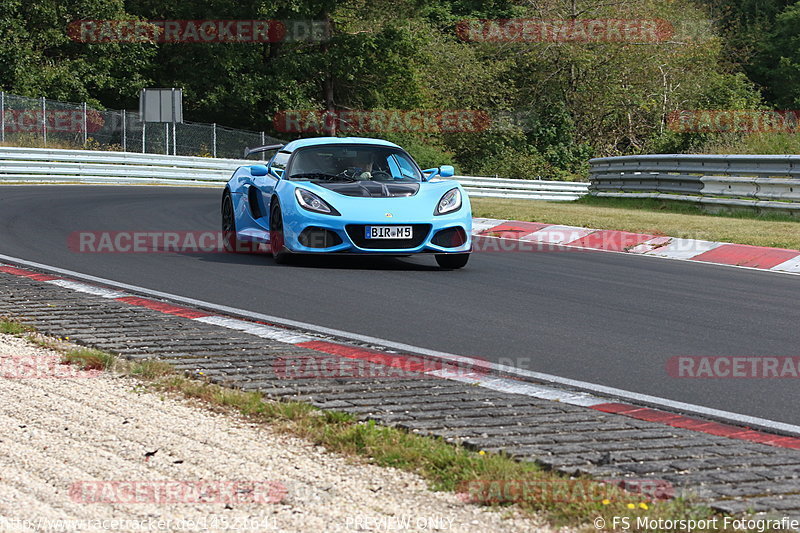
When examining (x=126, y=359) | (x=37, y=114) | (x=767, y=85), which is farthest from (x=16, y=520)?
(x=767, y=85)

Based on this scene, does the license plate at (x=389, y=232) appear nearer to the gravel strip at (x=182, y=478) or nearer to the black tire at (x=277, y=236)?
the black tire at (x=277, y=236)

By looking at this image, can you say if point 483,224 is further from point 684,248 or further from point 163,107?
point 163,107

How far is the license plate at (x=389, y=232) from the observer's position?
11.1 metres

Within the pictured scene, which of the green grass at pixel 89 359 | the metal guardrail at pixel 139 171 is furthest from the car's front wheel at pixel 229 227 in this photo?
the metal guardrail at pixel 139 171

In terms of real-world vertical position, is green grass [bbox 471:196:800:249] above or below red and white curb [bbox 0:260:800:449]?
above

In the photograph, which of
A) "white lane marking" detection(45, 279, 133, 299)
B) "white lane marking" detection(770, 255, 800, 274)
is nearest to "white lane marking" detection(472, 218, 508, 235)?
"white lane marking" detection(770, 255, 800, 274)

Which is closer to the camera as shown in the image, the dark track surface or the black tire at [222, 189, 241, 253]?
the dark track surface

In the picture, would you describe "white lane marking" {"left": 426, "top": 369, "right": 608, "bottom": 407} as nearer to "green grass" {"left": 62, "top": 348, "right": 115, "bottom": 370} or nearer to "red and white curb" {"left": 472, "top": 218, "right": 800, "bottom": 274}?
"green grass" {"left": 62, "top": 348, "right": 115, "bottom": 370}

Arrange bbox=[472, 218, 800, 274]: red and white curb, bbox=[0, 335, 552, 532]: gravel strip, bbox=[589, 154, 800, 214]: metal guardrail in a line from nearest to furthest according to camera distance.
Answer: bbox=[0, 335, 552, 532]: gravel strip < bbox=[472, 218, 800, 274]: red and white curb < bbox=[589, 154, 800, 214]: metal guardrail

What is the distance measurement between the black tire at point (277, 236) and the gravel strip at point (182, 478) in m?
5.96

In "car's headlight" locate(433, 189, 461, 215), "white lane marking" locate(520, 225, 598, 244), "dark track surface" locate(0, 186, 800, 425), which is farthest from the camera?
"white lane marking" locate(520, 225, 598, 244)

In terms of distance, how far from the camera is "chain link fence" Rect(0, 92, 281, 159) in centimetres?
3262

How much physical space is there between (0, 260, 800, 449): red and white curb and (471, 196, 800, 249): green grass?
7.89 m

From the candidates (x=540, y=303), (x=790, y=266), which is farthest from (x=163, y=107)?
(x=540, y=303)
